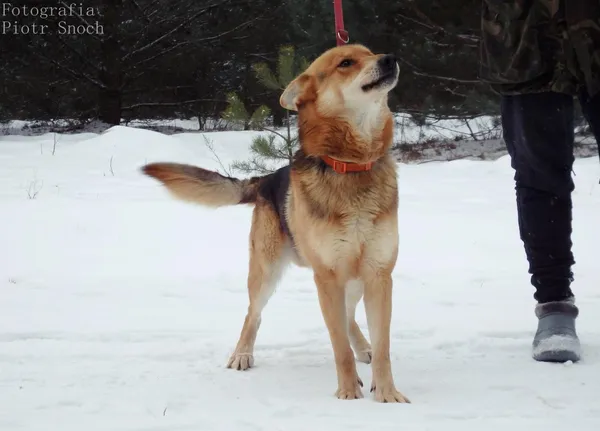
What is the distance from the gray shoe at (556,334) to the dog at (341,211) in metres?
0.68

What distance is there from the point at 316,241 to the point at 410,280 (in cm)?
186

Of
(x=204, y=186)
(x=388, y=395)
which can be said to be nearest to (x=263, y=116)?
(x=204, y=186)

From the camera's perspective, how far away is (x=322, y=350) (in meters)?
3.06

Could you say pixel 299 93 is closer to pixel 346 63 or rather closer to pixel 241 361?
pixel 346 63

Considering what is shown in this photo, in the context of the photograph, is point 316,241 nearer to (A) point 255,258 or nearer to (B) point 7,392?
(A) point 255,258

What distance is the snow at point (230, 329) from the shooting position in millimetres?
2191

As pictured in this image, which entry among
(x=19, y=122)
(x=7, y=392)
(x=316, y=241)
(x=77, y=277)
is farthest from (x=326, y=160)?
(x=19, y=122)

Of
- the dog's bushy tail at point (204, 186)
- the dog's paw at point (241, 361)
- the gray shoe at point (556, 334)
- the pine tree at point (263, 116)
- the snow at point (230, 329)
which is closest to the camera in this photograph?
the snow at point (230, 329)

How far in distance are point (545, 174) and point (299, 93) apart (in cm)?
104

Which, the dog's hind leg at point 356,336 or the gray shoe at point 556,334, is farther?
the dog's hind leg at point 356,336

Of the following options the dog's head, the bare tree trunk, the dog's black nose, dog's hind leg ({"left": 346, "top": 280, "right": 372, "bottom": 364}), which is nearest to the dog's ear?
the dog's head

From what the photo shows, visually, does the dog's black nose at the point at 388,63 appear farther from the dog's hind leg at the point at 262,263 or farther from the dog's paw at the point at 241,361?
the dog's paw at the point at 241,361

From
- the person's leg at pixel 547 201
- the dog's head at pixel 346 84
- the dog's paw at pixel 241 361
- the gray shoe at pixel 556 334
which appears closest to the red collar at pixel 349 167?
the dog's head at pixel 346 84

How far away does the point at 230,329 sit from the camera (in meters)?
3.37
